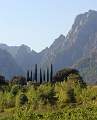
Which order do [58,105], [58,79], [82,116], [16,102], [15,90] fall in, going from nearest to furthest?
[82,116] → [58,105] → [16,102] → [15,90] → [58,79]

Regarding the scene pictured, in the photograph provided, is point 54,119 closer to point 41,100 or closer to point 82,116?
point 82,116

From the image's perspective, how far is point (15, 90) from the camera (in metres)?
70.5

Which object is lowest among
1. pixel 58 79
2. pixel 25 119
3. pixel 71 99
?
pixel 25 119

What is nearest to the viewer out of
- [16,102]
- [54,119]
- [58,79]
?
[54,119]

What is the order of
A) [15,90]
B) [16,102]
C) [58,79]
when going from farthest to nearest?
[58,79] < [15,90] < [16,102]

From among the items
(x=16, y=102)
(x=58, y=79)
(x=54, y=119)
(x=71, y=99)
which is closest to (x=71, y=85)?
(x=71, y=99)

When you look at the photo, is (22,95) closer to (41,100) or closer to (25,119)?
(41,100)

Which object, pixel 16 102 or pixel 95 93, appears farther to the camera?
pixel 16 102

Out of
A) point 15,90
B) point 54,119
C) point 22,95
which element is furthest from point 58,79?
point 54,119

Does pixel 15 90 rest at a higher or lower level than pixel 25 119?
higher

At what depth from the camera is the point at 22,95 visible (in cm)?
6297

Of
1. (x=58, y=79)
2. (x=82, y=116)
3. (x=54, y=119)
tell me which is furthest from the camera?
(x=58, y=79)

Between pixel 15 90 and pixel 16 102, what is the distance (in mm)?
8159

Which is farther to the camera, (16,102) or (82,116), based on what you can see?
(16,102)
